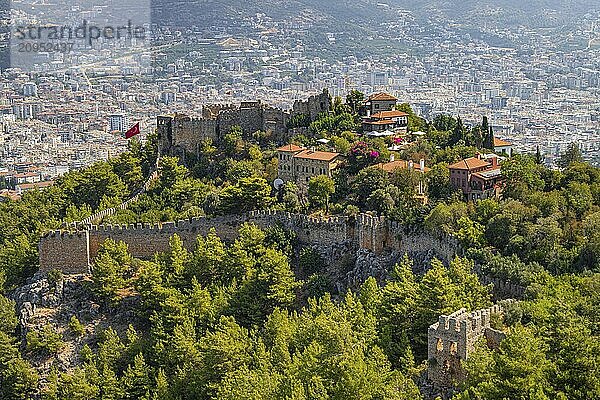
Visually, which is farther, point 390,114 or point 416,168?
point 390,114

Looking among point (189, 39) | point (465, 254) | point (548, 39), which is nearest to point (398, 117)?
point (465, 254)

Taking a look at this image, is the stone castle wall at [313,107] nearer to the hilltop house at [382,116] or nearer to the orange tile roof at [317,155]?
the hilltop house at [382,116]

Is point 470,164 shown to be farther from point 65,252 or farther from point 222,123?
point 65,252

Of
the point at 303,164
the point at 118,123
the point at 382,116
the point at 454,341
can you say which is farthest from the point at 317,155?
the point at 118,123

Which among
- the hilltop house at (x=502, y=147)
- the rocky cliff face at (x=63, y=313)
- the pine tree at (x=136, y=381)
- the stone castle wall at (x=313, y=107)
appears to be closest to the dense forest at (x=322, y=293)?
the pine tree at (x=136, y=381)

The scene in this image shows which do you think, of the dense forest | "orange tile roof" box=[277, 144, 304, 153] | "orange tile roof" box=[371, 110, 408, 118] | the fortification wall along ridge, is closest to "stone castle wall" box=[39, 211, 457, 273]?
the fortification wall along ridge

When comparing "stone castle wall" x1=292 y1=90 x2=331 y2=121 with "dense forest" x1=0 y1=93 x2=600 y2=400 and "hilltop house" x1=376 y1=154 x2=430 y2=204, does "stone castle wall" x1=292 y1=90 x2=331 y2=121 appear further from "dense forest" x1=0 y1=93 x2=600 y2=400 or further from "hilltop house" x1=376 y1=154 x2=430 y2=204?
"hilltop house" x1=376 y1=154 x2=430 y2=204

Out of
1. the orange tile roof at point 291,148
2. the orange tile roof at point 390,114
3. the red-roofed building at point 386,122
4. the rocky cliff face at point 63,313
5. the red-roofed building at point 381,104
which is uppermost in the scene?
the red-roofed building at point 381,104
